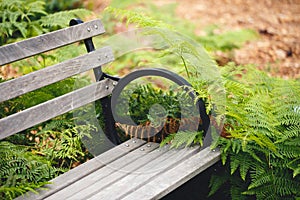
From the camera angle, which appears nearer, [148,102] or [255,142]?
[255,142]

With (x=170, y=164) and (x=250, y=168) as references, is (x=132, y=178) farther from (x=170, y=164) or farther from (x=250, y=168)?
(x=250, y=168)

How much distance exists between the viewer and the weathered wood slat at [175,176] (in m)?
2.39

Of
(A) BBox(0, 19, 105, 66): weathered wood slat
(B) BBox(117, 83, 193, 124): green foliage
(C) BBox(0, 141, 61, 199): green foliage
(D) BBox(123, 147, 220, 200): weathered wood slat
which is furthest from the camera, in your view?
(B) BBox(117, 83, 193, 124): green foliage

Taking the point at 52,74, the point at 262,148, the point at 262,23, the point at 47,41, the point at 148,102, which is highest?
the point at 47,41

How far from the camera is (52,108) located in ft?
9.31

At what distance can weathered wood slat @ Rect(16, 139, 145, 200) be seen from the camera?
2.52m

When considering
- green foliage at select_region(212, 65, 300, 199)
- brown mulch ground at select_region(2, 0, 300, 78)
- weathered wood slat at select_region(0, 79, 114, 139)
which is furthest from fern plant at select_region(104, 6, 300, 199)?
brown mulch ground at select_region(2, 0, 300, 78)

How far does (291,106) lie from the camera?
296cm

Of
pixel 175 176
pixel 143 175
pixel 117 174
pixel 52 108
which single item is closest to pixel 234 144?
pixel 175 176

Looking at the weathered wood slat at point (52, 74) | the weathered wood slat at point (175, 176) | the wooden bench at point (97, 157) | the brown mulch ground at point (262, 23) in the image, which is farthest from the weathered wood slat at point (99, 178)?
the brown mulch ground at point (262, 23)

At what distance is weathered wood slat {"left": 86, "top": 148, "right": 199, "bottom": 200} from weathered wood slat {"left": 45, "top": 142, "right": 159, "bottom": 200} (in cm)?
6

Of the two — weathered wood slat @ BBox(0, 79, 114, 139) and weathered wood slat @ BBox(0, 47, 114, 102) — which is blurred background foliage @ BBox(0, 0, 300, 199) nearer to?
weathered wood slat @ BBox(0, 79, 114, 139)

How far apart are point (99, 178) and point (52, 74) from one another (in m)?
0.72

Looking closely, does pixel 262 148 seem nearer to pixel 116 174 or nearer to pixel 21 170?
pixel 116 174
